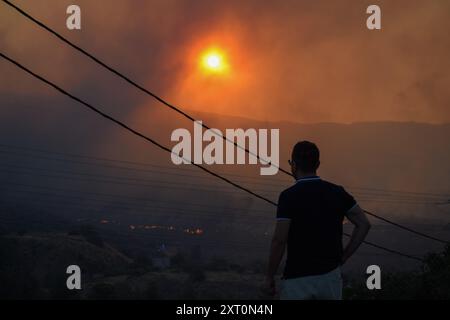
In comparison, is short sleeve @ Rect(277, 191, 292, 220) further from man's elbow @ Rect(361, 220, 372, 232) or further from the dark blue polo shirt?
man's elbow @ Rect(361, 220, 372, 232)

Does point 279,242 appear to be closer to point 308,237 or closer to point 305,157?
point 308,237

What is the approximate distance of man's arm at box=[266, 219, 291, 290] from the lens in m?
6.56

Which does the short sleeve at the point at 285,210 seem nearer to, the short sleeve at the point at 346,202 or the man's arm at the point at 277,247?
the man's arm at the point at 277,247

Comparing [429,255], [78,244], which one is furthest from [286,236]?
[78,244]

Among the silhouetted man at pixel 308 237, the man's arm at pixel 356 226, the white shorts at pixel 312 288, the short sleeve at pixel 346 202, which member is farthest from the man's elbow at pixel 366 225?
the white shorts at pixel 312 288

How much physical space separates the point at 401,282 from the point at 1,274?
7667cm

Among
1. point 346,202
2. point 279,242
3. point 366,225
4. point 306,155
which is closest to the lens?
point 279,242

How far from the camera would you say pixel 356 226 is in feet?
23.5

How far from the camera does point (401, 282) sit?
39469 mm

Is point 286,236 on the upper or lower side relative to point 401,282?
upper

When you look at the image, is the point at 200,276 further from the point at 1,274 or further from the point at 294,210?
the point at 294,210

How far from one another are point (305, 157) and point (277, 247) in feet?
2.84

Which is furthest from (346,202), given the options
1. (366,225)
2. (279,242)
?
A: (279,242)
